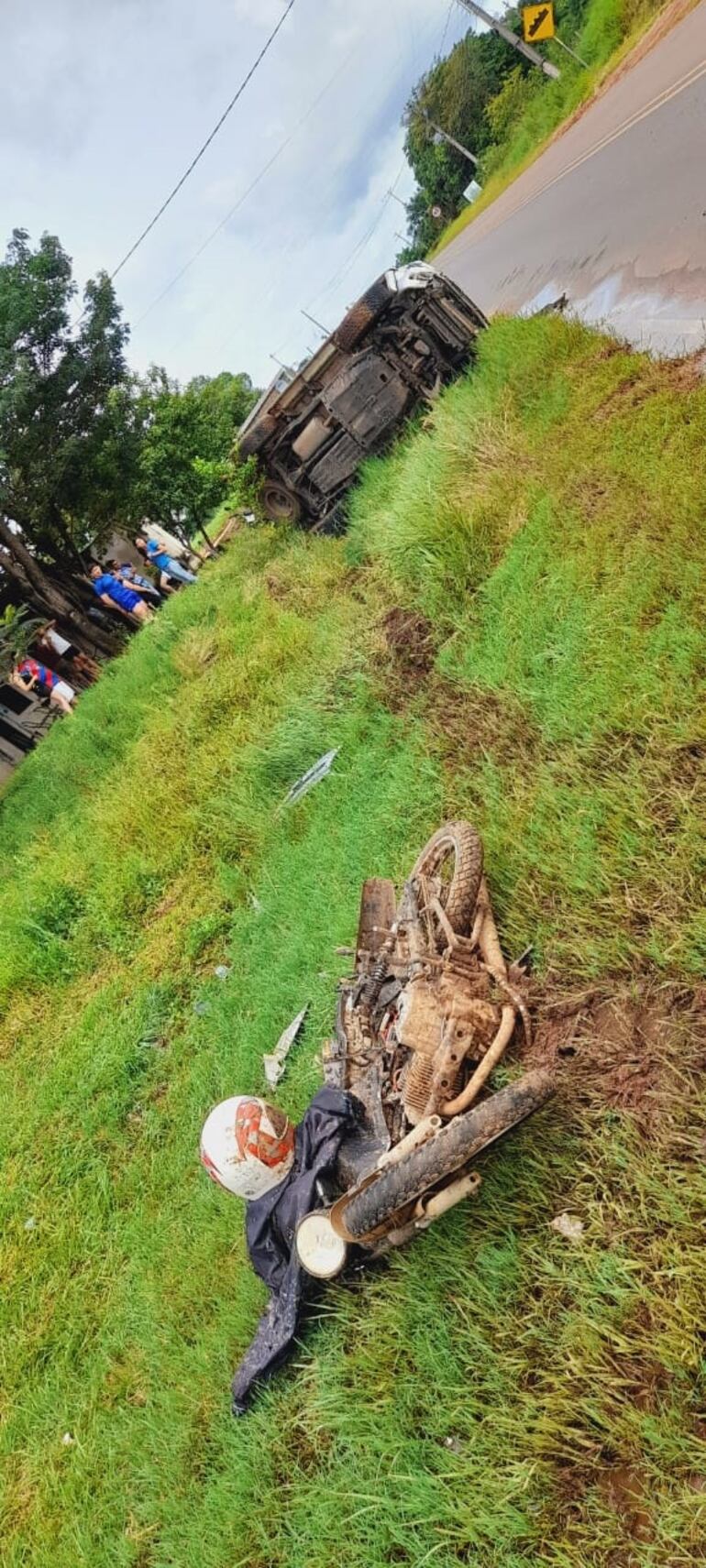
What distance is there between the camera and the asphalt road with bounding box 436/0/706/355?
237 inches

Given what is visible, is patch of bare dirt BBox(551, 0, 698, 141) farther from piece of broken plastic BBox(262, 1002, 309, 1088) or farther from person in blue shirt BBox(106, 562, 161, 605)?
piece of broken plastic BBox(262, 1002, 309, 1088)

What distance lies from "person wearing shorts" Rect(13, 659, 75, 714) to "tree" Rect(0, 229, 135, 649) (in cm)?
216

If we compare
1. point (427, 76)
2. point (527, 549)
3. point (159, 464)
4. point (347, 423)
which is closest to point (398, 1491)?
point (527, 549)

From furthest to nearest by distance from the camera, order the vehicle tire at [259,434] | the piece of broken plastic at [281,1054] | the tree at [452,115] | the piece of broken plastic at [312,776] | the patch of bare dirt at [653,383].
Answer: the tree at [452,115] → the vehicle tire at [259,434] → the piece of broken plastic at [312,776] → the patch of bare dirt at [653,383] → the piece of broken plastic at [281,1054]

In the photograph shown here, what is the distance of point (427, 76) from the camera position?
137ft

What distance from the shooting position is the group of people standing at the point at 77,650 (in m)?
15.2

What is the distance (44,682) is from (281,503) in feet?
23.0

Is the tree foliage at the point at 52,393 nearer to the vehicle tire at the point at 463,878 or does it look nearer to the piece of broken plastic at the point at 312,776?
the piece of broken plastic at the point at 312,776

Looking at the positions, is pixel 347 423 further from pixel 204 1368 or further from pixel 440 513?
pixel 204 1368

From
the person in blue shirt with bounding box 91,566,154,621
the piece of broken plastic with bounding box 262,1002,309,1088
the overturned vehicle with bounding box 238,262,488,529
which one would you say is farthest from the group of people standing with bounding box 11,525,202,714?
the piece of broken plastic with bounding box 262,1002,309,1088

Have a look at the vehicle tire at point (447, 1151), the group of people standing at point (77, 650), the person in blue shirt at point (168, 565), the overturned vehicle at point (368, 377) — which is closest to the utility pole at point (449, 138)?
the person in blue shirt at point (168, 565)

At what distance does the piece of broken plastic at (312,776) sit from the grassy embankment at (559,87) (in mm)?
13776

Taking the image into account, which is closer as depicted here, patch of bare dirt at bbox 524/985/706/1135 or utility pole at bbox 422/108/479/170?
patch of bare dirt at bbox 524/985/706/1135

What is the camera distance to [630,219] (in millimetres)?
8023
